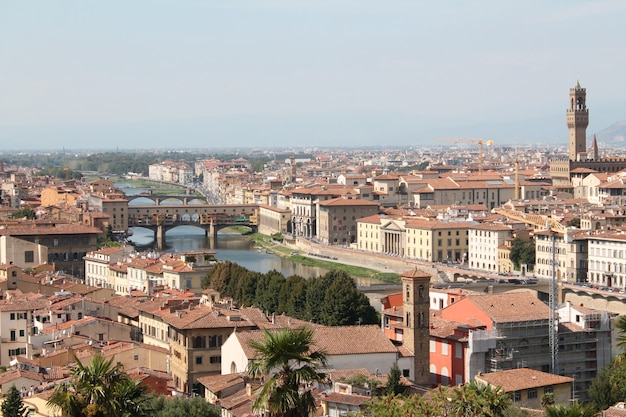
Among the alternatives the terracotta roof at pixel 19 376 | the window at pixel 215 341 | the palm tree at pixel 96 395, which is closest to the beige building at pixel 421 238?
the window at pixel 215 341

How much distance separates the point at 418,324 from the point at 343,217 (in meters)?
36.5

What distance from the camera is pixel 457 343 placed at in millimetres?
20141

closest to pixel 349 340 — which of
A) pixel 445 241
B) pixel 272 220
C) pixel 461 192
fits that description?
pixel 445 241

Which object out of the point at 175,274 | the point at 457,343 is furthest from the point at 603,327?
the point at 175,274

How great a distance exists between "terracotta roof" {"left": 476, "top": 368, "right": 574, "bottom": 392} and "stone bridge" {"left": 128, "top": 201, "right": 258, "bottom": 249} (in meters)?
45.3

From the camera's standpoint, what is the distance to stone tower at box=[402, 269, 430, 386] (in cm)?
1903

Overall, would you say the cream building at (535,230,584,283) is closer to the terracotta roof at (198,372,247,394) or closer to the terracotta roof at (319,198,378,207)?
the terracotta roof at (319,198,378,207)

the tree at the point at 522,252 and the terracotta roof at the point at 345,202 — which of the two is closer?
the tree at the point at 522,252

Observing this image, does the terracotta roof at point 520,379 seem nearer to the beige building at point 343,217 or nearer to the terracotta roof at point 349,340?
the terracotta roof at point 349,340

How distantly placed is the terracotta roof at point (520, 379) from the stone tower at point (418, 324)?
178 cm

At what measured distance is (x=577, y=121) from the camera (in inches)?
2749

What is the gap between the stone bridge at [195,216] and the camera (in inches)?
2507

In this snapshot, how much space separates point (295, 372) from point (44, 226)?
29611 millimetres

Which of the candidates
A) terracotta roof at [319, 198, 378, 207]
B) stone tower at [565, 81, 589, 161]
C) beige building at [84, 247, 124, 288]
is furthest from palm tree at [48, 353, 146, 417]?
stone tower at [565, 81, 589, 161]
